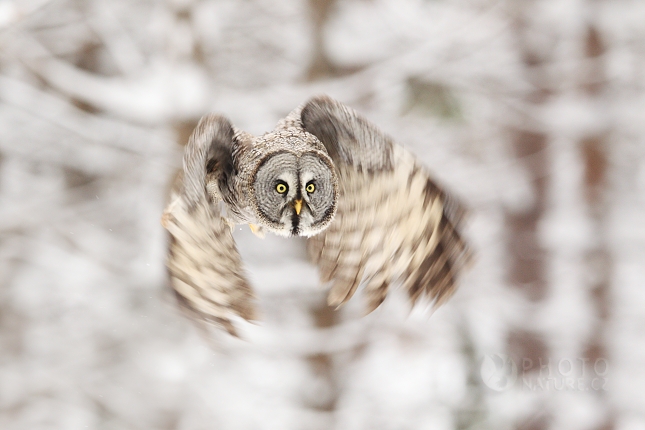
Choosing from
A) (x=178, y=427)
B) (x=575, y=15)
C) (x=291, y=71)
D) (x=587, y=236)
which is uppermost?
(x=575, y=15)

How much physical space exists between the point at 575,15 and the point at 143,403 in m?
2.35

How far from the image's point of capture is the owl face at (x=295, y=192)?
32.1 inches

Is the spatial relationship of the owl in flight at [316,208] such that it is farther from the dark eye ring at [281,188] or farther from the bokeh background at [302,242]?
the bokeh background at [302,242]

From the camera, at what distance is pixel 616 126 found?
6.33 feet

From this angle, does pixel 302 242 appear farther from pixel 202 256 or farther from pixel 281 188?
pixel 202 256

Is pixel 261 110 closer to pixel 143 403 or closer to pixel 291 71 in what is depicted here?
pixel 291 71

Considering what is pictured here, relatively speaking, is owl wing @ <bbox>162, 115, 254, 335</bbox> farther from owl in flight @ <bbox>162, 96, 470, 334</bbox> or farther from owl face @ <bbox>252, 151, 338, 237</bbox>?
owl face @ <bbox>252, 151, 338, 237</bbox>

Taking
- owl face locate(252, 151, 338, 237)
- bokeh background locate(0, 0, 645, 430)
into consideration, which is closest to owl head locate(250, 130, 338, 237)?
owl face locate(252, 151, 338, 237)

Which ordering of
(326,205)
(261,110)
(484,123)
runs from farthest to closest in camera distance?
(484,123), (261,110), (326,205)

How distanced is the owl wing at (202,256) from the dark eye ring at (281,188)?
144 mm

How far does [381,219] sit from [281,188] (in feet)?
0.68

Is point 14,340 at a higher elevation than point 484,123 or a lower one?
lower

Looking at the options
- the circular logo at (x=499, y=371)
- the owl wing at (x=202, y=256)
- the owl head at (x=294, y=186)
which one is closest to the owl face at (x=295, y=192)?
the owl head at (x=294, y=186)

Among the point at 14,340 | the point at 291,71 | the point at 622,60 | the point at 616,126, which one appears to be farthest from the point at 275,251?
the point at 622,60
